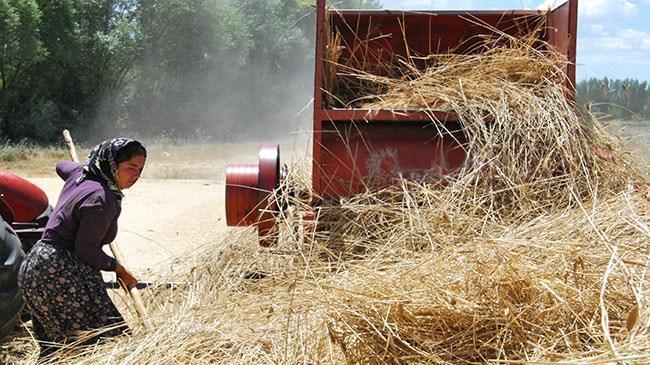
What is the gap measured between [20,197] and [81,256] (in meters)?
1.25

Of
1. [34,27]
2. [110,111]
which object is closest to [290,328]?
[34,27]

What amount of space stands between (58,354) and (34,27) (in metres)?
23.4

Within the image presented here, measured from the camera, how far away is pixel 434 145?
4293 millimetres

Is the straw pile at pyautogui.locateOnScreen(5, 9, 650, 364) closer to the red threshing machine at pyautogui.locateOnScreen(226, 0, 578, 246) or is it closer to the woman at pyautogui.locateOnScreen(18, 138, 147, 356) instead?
the red threshing machine at pyautogui.locateOnScreen(226, 0, 578, 246)

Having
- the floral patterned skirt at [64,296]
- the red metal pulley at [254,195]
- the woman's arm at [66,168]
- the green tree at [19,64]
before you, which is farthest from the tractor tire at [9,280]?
the green tree at [19,64]

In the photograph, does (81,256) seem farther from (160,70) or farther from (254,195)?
(160,70)

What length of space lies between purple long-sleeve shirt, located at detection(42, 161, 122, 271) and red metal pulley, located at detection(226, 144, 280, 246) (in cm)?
100

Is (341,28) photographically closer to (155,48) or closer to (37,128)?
(37,128)

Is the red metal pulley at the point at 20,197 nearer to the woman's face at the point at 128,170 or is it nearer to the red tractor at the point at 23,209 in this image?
the red tractor at the point at 23,209

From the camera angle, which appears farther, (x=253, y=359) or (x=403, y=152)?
(x=403, y=152)

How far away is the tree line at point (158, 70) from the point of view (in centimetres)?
2611

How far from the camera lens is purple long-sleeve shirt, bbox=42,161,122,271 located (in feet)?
11.1

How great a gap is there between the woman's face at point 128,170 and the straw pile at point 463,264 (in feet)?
2.19

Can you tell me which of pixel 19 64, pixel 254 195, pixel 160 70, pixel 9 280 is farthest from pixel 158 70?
pixel 9 280
